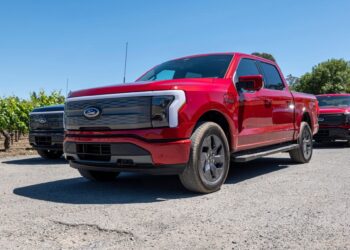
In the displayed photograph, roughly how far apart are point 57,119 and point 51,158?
4.52 feet

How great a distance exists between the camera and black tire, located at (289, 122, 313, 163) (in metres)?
7.58

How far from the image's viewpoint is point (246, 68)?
6133mm

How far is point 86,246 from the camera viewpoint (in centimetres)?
294

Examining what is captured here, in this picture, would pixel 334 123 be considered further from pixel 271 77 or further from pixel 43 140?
pixel 43 140

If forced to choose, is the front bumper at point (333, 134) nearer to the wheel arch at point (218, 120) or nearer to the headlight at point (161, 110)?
the wheel arch at point (218, 120)

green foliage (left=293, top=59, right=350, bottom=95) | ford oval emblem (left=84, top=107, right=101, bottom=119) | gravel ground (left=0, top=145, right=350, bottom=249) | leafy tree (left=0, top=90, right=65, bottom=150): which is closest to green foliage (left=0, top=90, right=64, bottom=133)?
leafy tree (left=0, top=90, right=65, bottom=150)

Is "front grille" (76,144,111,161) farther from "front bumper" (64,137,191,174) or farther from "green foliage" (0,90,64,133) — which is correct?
"green foliage" (0,90,64,133)

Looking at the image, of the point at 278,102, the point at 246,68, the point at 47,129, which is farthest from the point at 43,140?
the point at 278,102

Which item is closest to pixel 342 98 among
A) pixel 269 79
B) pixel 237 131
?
pixel 269 79

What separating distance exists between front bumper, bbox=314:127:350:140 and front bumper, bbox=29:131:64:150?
7.50m

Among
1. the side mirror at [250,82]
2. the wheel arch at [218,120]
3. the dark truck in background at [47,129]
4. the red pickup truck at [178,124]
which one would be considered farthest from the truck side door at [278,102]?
the dark truck in background at [47,129]

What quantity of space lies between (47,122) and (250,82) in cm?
463

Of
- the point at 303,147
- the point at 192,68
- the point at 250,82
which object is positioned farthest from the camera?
the point at 303,147

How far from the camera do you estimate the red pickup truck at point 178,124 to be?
4387mm
